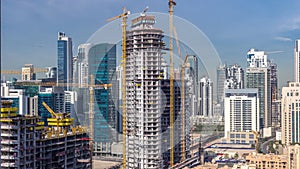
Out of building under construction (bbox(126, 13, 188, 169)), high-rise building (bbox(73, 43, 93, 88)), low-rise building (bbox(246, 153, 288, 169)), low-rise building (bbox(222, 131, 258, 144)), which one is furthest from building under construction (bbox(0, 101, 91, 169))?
low-rise building (bbox(222, 131, 258, 144))

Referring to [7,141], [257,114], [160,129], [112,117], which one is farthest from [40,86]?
[257,114]

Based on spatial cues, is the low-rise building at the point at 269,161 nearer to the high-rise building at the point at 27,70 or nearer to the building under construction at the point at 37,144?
the building under construction at the point at 37,144

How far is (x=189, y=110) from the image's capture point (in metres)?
5.03

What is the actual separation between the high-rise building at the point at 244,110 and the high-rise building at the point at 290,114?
3.63ft

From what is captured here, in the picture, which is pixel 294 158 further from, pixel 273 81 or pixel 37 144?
pixel 273 81

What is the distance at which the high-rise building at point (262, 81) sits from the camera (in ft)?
32.3

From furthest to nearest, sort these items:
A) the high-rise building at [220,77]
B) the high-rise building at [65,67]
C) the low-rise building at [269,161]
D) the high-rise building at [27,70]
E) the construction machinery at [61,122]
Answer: the high-rise building at [65,67] → the low-rise building at [269,161] → the construction machinery at [61,122] → the high-rise building at [27,70] → the high-rise building at [220,77]

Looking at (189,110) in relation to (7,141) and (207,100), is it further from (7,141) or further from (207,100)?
(7,141)

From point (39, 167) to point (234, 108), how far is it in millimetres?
6785

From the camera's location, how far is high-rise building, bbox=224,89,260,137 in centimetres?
961

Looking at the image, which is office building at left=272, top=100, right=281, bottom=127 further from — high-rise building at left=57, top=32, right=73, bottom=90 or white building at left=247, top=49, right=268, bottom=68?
high-rise building at left=57, top=32, right=73, bottom=90

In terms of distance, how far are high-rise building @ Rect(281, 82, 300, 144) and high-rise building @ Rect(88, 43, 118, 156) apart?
3.84m

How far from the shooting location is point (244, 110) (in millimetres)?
10016

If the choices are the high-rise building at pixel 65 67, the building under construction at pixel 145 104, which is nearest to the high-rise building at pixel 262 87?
the high-rise building at pixel 65 67
